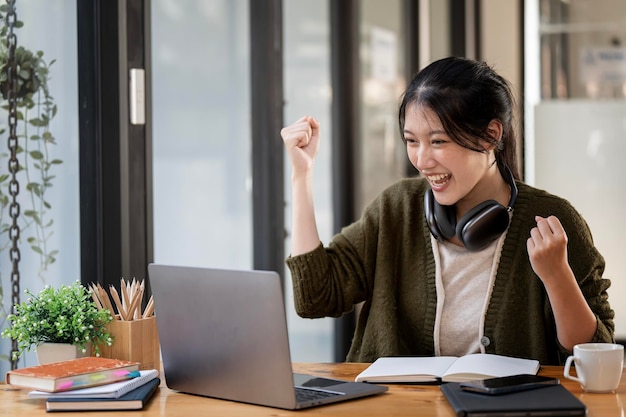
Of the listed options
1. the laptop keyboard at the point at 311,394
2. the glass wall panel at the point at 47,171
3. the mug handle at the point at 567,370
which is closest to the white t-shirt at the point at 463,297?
the mug handle at the point at 567,370

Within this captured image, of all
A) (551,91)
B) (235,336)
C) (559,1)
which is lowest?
(235,336)

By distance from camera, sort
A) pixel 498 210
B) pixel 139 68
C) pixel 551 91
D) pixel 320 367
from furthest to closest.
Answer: pixel 551 91
pixel 139 68
pixel 498 210
pixel 320 367

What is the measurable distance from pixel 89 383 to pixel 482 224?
2.84 feet

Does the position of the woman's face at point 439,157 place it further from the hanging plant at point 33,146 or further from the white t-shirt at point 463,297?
the hanging plant at point 33,146

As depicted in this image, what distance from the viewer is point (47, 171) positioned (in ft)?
6.91

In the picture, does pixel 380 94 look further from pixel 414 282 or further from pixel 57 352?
pixel 57 352

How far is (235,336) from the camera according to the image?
1.60 metres

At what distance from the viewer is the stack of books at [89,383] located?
1560mm

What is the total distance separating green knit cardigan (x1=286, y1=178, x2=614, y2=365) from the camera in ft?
6.84

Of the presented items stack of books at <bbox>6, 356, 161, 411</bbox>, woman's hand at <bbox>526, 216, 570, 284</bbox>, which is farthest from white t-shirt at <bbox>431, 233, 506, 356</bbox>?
stack of books at <bbox>6, 356, 161, 411</bbox>

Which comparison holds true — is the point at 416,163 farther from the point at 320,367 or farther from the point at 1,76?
the point at 1,76

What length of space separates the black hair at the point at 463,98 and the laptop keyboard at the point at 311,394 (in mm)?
667

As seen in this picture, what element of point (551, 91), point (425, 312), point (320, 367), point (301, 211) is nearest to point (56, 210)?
point (301, 211)

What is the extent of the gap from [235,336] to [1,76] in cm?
74
